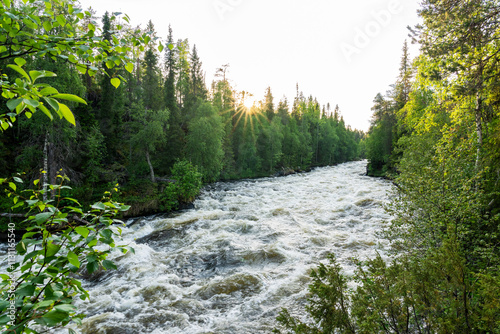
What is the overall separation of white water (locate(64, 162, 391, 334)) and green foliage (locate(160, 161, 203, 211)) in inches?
75.4

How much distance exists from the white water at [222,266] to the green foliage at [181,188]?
1.91m

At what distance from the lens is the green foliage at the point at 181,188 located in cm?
1827

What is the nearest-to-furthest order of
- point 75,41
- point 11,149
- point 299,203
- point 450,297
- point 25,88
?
point 25,88
point 75,41
point 450,297
point 11,149
point 299,203

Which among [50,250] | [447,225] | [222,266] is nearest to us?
[50,250]

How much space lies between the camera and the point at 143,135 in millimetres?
22281

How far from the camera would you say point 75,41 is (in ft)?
5.98

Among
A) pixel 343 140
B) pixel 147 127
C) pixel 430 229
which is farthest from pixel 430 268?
pixel 343 140

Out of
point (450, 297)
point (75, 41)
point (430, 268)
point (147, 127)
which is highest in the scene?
point (147, 127)

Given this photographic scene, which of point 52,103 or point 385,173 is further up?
point 52,103

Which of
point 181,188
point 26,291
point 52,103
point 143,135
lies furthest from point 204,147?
point 52,103

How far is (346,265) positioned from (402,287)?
6.24 meters

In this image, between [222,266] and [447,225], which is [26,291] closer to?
[447,225]

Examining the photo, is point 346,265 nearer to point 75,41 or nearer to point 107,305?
point 107,305

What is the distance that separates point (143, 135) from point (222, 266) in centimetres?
1702
